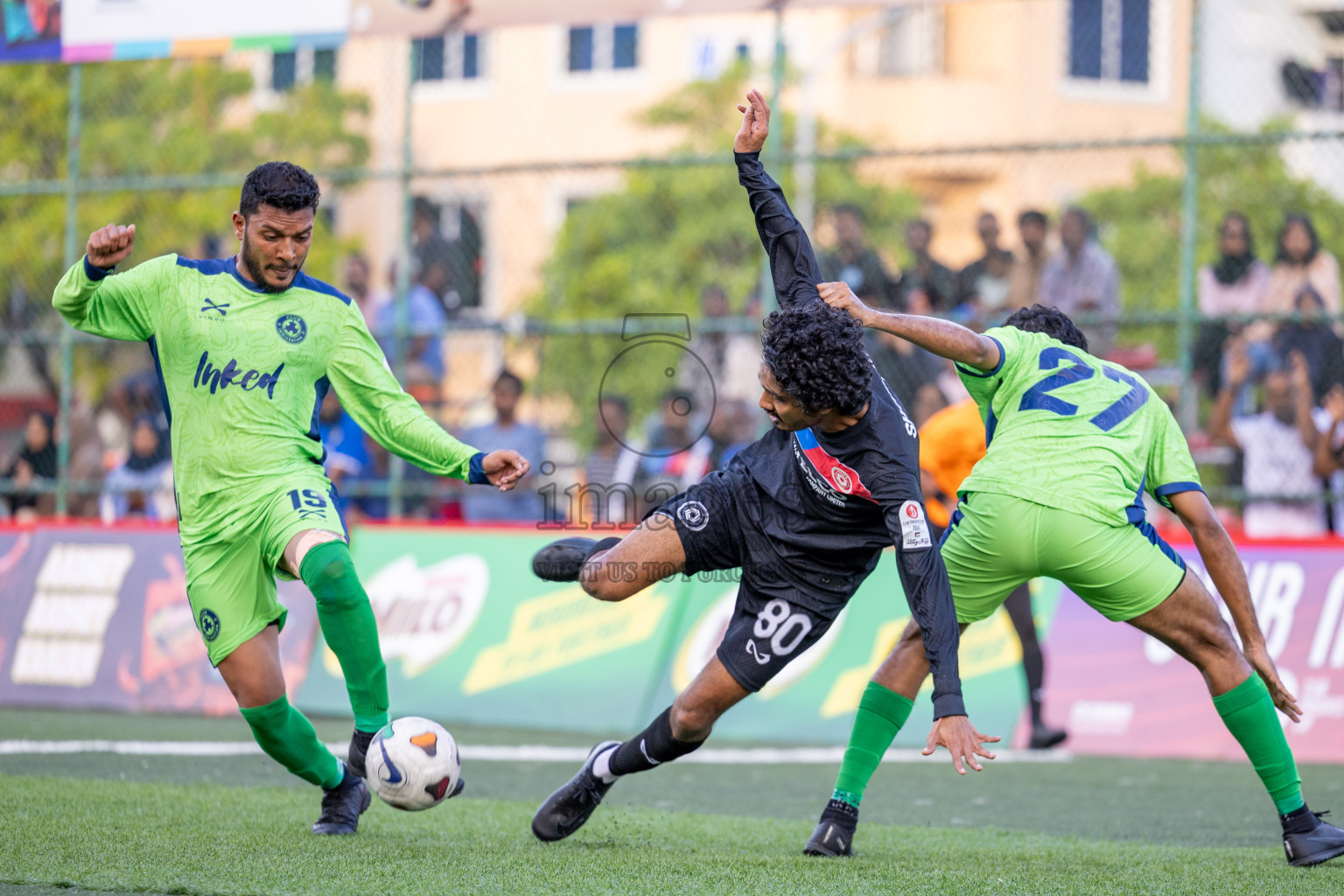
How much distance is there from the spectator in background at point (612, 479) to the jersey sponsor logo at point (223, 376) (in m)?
5.02

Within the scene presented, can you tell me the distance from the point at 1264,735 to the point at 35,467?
9.70 metres

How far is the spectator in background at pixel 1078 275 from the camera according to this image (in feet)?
34.1

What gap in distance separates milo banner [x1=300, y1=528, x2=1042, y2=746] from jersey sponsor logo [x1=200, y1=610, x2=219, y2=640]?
4.38 metres

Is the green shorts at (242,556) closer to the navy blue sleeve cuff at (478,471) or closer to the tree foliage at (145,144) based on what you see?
the navy blue sleeve cuff at (478,471)

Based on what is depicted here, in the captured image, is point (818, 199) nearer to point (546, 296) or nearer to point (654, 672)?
point (546, 296)

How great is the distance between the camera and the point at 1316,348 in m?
9.54

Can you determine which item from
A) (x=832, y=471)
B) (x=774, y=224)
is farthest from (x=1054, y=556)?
(x=774, y=224)

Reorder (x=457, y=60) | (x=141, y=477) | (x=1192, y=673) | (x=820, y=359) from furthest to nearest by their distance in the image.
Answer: (x=457, y=60), (x=141, y=477), (x=1192, y=673), (x=820, y=359)

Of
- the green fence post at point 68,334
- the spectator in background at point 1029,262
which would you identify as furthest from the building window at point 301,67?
the spectator in background at point 1029,262

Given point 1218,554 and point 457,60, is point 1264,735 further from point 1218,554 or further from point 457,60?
point 457,60

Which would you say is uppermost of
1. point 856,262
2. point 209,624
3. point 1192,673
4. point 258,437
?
point 856,262

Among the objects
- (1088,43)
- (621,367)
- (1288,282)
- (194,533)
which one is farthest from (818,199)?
(194,533)

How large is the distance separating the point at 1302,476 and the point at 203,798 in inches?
271

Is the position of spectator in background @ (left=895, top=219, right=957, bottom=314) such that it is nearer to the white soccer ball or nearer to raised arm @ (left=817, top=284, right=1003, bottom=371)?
raised arm @ (left=817, top=284, right=1003, bottom=371)
